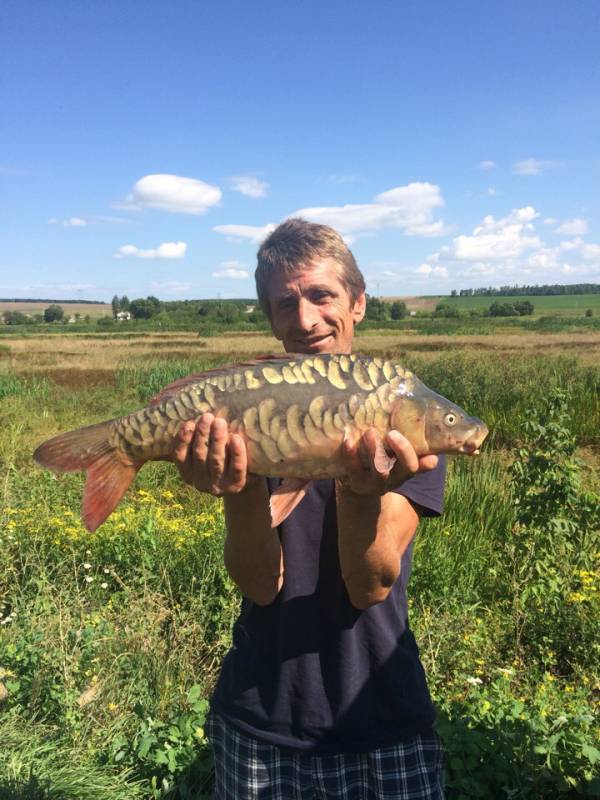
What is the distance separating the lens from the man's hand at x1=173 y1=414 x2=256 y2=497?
182cm


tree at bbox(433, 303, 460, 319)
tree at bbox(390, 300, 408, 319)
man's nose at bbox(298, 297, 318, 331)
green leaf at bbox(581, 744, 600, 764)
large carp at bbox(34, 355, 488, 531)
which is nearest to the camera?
large carp at bbox(34, 355, 488, 531)

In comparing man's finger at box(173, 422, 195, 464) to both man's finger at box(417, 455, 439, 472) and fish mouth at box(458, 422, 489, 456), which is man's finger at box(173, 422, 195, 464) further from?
fish mouth at box(458, 422, 489, 456)

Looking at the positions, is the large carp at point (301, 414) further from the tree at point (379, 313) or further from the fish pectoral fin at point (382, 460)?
the tree at point (379, 313)

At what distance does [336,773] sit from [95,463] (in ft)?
3.77

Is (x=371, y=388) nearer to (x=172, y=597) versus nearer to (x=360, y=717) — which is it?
(x=360, y=717)

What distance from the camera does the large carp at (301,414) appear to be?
180cm

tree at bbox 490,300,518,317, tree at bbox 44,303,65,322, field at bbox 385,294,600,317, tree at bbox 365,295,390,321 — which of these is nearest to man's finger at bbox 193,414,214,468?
tree at bbox 365,295,390,321

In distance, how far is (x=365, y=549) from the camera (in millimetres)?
1689

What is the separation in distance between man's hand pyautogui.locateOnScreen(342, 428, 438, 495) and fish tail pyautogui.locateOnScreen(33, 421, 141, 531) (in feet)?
2.40

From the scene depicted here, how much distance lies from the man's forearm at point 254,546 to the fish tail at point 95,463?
15.5 inches

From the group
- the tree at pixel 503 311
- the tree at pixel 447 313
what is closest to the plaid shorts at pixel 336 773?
the tree at pixel 447 313

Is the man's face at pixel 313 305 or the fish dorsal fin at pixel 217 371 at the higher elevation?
the man's face at pixel 313 305

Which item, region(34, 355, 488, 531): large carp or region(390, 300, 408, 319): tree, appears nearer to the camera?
region(34, 355, 488, 531): large carp

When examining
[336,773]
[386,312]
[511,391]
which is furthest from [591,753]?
[386,312]
